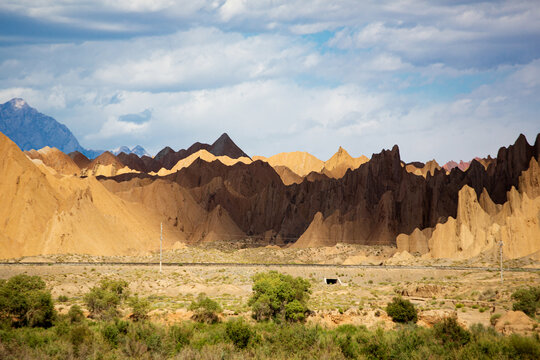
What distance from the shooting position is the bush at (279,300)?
50875mm

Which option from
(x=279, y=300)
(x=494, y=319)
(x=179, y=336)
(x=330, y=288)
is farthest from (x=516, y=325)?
(x=330, y=288)

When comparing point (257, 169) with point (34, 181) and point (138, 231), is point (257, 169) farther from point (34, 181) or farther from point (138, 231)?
point (34, 181)

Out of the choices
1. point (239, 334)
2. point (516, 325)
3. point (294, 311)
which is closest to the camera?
point (239, 334)

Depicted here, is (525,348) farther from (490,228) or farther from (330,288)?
(490,228)

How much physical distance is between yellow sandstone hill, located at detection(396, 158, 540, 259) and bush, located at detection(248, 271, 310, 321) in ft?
163

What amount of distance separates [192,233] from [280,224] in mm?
26414

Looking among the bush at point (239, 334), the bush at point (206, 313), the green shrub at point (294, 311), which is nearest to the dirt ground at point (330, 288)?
the green shrub at point (294, 311)

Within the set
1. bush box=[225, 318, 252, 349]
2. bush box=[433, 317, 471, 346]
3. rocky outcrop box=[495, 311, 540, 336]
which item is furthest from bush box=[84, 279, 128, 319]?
rocky outcrop box=[495, 311, 540, 336]

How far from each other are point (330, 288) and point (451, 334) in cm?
3128

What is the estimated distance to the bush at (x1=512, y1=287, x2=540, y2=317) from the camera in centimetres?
5109

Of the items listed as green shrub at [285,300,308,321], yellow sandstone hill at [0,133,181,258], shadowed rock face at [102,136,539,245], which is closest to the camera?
green shrub at [285,300,308,321]

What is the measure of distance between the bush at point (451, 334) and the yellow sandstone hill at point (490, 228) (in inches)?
2206

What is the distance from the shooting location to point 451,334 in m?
41.2

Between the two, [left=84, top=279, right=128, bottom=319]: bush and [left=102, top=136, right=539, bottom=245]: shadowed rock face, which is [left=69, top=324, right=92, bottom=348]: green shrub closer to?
[left=84, top=279, right=128, bottom=319]: bush
